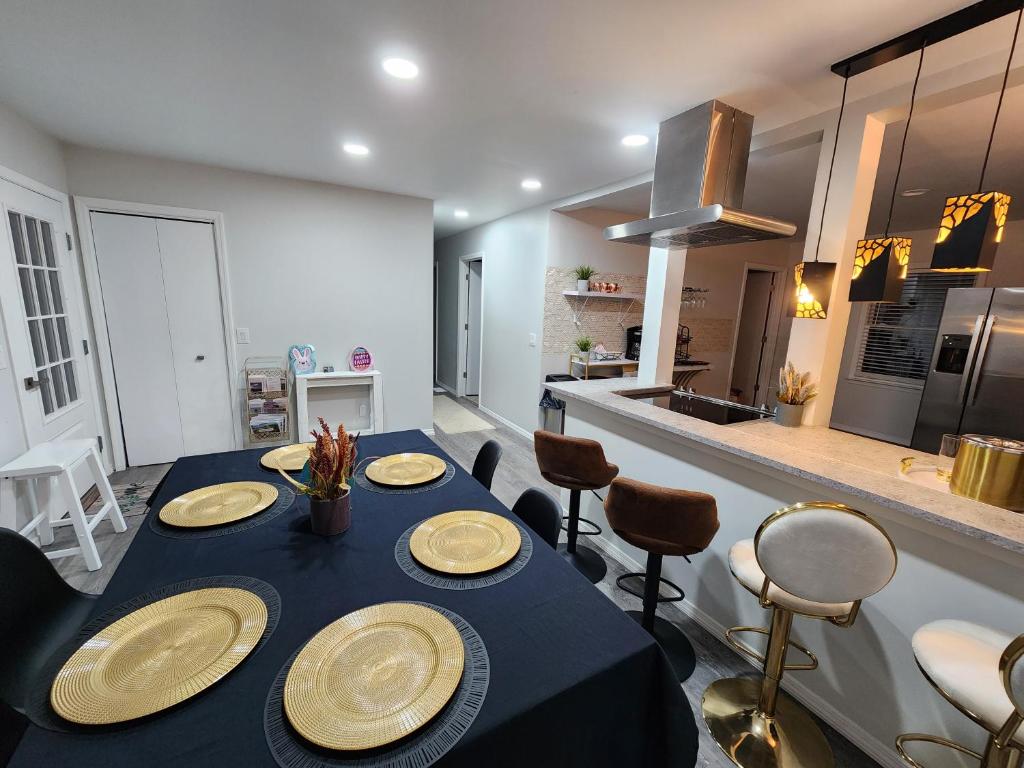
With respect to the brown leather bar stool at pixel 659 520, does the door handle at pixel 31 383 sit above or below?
above

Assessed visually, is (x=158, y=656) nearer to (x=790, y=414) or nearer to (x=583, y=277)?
(x=790, y=414)

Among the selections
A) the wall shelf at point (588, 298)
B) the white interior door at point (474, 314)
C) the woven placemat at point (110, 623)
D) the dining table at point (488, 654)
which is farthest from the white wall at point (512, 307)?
the woven placemat at point (110, 623)

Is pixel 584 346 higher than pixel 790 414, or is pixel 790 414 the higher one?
pixel 584 346

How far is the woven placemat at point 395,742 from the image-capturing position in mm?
676

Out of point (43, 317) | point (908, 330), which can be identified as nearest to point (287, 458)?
point (43, 317)

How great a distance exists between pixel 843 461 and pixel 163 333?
446 cm

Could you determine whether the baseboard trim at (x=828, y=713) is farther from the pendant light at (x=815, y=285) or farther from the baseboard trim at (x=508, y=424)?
the baseboard trim at (x=508, y=424)

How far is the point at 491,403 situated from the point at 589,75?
4038 mm

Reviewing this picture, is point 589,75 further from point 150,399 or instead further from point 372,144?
point 150,399

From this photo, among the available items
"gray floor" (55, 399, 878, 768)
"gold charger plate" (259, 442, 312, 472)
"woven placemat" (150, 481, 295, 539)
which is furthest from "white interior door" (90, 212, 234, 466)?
"woven placemat" (150, 481, 295, 539)

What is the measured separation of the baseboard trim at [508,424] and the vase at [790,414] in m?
2.58

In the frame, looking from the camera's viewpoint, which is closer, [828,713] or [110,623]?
[110,623]

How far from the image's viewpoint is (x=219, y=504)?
4.82 feet

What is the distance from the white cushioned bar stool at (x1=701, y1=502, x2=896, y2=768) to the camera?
1105 millimetres
